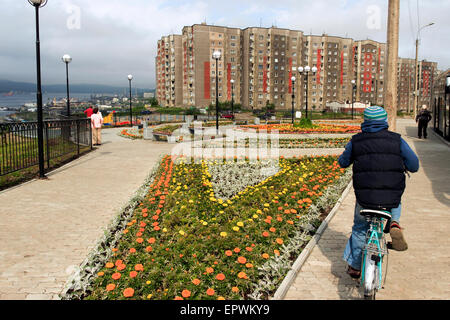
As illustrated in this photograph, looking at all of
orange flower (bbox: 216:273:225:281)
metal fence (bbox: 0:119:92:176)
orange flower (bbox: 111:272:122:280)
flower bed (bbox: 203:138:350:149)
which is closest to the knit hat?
orange flower (bbox: 216:273:225:281)

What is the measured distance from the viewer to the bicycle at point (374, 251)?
11.0ft

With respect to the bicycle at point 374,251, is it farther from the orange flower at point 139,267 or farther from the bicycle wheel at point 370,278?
the orange flower at point 139,267

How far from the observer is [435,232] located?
557 centimetres

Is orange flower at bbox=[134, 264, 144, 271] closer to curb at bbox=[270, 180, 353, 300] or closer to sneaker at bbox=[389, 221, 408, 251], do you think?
curb at bbox=[270, 180, 353, 300]

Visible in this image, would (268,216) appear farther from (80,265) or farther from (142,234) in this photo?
(80,265)

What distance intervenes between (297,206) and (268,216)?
1058 millimetres

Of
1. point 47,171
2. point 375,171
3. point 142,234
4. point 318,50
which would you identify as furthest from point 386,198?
point 318,50

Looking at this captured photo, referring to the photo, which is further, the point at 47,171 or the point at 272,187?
the point at 47,171

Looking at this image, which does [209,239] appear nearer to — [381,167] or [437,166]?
[381,167]

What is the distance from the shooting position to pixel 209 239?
4992mm

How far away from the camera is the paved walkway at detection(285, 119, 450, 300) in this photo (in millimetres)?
3822

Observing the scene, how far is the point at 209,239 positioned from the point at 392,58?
7554 millimetres

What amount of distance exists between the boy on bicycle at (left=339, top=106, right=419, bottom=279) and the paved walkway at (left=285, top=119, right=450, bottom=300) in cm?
77

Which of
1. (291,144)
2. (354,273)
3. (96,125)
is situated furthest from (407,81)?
(354,273)
